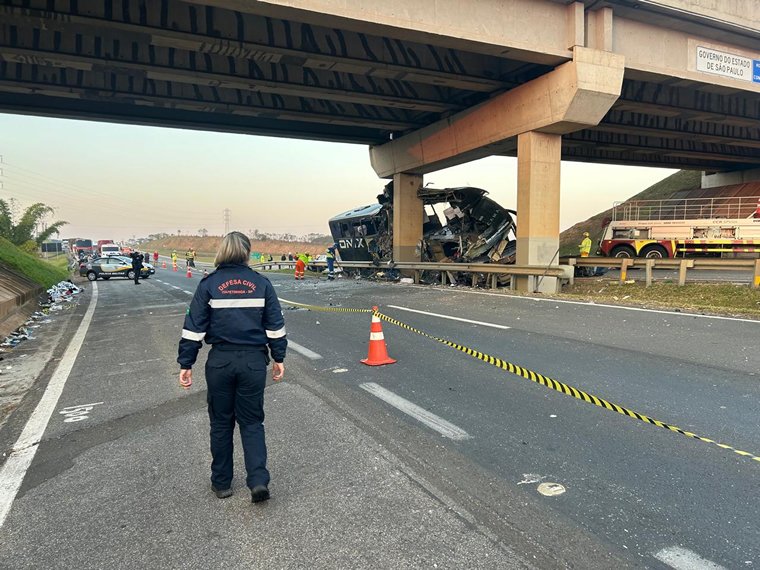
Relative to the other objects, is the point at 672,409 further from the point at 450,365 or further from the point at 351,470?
the point at 351,470

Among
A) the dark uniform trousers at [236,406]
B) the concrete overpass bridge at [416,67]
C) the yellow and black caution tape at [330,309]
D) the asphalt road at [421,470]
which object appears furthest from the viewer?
the concrete overpass bridge at [416,67]

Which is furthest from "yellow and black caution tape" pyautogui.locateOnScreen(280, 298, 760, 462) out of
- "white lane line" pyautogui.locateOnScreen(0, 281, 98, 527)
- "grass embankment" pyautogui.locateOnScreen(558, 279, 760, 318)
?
"grass embankment" pyautogui.locateOnScreen(558, 279, 760, 318)

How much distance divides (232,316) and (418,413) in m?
2.23

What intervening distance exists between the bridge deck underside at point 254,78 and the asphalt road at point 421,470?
391 inches

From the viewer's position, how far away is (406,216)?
23484 mm

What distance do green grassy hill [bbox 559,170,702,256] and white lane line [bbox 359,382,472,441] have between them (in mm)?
34336

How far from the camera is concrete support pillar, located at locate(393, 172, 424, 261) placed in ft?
75.8

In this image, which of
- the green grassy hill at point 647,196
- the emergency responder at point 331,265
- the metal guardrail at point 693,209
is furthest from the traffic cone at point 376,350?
the green grassy hill at point 647,196

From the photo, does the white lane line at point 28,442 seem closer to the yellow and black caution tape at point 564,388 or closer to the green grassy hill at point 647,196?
the yellow and black caution tape at point 564,388

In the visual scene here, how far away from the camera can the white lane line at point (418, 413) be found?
13.7 ft

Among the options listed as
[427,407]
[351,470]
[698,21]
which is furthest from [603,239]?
[351,470]

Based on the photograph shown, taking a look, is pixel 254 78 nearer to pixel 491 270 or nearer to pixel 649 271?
pixel 491 270

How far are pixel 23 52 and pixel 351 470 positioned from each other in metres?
15.2

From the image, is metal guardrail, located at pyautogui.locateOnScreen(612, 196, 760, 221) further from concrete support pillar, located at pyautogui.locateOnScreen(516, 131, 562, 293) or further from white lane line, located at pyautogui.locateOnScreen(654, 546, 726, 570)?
white lane line, located at pyautogui.locateOnScreen(654, 546, 726, 570)
